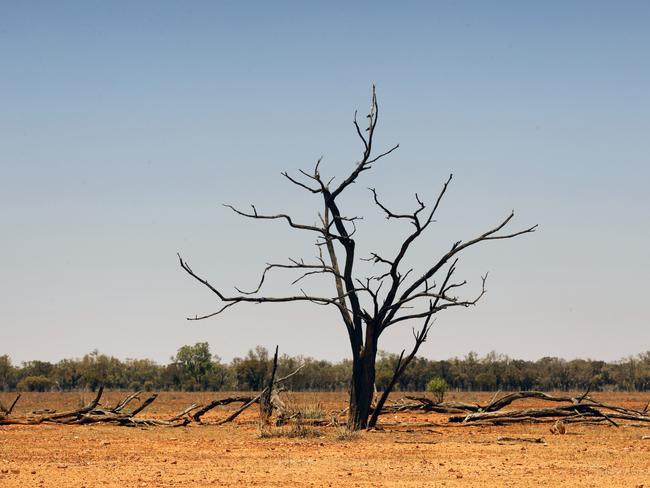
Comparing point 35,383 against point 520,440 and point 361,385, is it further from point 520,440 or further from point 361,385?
point 520,440

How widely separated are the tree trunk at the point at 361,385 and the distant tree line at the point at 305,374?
40.6 m

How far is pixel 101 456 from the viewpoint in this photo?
1591 centimetres

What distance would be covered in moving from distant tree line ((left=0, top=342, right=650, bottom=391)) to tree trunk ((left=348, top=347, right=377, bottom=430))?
40.6 m

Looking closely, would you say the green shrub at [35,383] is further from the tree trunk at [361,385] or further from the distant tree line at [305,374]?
the tree trunk at [361,385]

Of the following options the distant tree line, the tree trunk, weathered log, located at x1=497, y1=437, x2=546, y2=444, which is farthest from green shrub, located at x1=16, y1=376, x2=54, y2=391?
weathered log, located at x1=497, y1=437, x2=546, y2=444

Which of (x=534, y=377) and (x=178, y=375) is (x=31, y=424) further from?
(x=534, y=377)

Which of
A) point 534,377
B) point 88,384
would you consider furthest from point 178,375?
point 534,377

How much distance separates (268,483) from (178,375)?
55989 mm

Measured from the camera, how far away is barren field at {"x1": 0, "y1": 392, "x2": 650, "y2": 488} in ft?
42.3

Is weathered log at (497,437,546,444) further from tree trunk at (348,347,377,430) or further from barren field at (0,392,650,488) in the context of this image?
tree trunk at (348,347,377,430)

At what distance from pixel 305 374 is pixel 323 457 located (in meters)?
55.3

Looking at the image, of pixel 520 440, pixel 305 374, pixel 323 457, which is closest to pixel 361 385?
pixel 520 440

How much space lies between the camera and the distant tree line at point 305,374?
6519cm

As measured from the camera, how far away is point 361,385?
66.8 ft
